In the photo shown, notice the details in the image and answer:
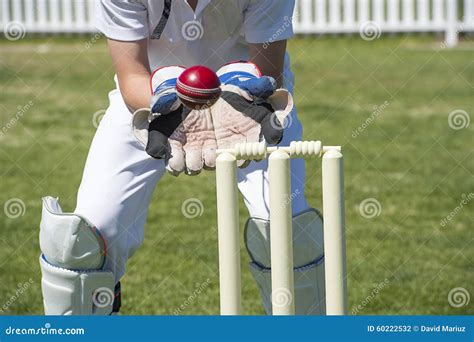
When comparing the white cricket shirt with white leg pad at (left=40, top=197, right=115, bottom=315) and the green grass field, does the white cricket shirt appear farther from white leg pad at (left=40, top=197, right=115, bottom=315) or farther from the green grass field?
the green grass field

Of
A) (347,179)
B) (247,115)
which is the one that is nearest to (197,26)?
(247,115)

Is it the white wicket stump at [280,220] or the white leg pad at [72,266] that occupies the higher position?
the white wicket stump at [280,220]

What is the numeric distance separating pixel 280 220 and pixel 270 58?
1.02 meters

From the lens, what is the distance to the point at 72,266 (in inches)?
143

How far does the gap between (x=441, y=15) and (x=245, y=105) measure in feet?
40.3

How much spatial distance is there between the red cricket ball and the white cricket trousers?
813 millimetres

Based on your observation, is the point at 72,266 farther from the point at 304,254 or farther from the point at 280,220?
the point at 280,220

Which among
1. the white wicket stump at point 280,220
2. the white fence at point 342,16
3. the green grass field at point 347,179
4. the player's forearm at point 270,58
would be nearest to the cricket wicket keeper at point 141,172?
the player's forearm at point 270,58

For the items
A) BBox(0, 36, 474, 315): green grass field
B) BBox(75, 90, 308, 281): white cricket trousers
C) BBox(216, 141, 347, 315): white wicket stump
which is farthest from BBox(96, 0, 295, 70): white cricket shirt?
BBox(0, 36, 474, 315): green grass field

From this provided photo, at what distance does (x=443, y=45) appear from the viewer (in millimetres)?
14164

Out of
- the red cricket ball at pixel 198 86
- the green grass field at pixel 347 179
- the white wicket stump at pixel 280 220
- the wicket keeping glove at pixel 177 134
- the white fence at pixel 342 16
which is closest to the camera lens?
the white wicket stump at pixel 280 220

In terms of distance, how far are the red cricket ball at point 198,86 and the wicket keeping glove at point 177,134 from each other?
120 millimetres

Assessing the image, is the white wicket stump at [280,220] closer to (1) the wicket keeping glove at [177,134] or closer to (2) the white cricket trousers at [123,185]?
(1) the wicket keeping glove at [177,134]

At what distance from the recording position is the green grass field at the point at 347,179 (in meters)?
5.15
